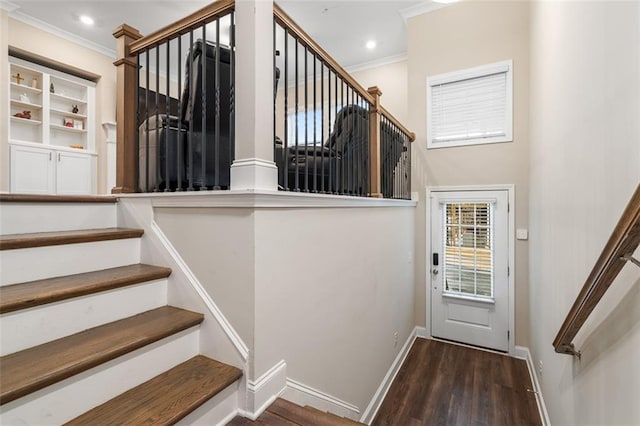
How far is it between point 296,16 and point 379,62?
1.75m

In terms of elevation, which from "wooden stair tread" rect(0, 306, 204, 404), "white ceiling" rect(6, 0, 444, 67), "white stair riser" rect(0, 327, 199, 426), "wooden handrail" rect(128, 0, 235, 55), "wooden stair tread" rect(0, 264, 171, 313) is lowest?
"white stair riser" rect(0, 327, 199, 426)

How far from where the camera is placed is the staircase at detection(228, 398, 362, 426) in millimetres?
1167

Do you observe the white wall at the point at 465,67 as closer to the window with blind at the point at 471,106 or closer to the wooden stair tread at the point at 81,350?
the window with blind at the point at 471,106

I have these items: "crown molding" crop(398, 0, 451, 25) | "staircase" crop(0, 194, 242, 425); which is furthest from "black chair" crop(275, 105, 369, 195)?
"crown molding" crop(398, 0, 451, 25)

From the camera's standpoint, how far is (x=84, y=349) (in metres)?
1.06

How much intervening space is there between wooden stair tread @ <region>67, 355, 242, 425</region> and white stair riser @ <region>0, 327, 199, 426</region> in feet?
0.09

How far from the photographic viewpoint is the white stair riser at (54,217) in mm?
1428

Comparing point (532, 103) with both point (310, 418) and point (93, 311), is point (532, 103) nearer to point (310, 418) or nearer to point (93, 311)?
point (310, 418)

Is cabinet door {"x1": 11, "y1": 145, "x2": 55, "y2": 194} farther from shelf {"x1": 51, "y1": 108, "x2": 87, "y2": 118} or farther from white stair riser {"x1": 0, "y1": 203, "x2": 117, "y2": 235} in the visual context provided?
white stair riser {"x1": 0, "y1": 203, "x2": 117, "y2": 235}

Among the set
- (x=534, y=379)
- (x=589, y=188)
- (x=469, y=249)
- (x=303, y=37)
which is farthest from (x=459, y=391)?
(x=303, y=37)

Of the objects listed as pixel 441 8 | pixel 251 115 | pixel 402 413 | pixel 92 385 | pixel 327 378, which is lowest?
pixel 402 413

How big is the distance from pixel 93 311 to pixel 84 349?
0.23 m

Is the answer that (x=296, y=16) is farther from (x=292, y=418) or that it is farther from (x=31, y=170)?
(x=292, y=418)

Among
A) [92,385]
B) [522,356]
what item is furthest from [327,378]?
[522,356]
